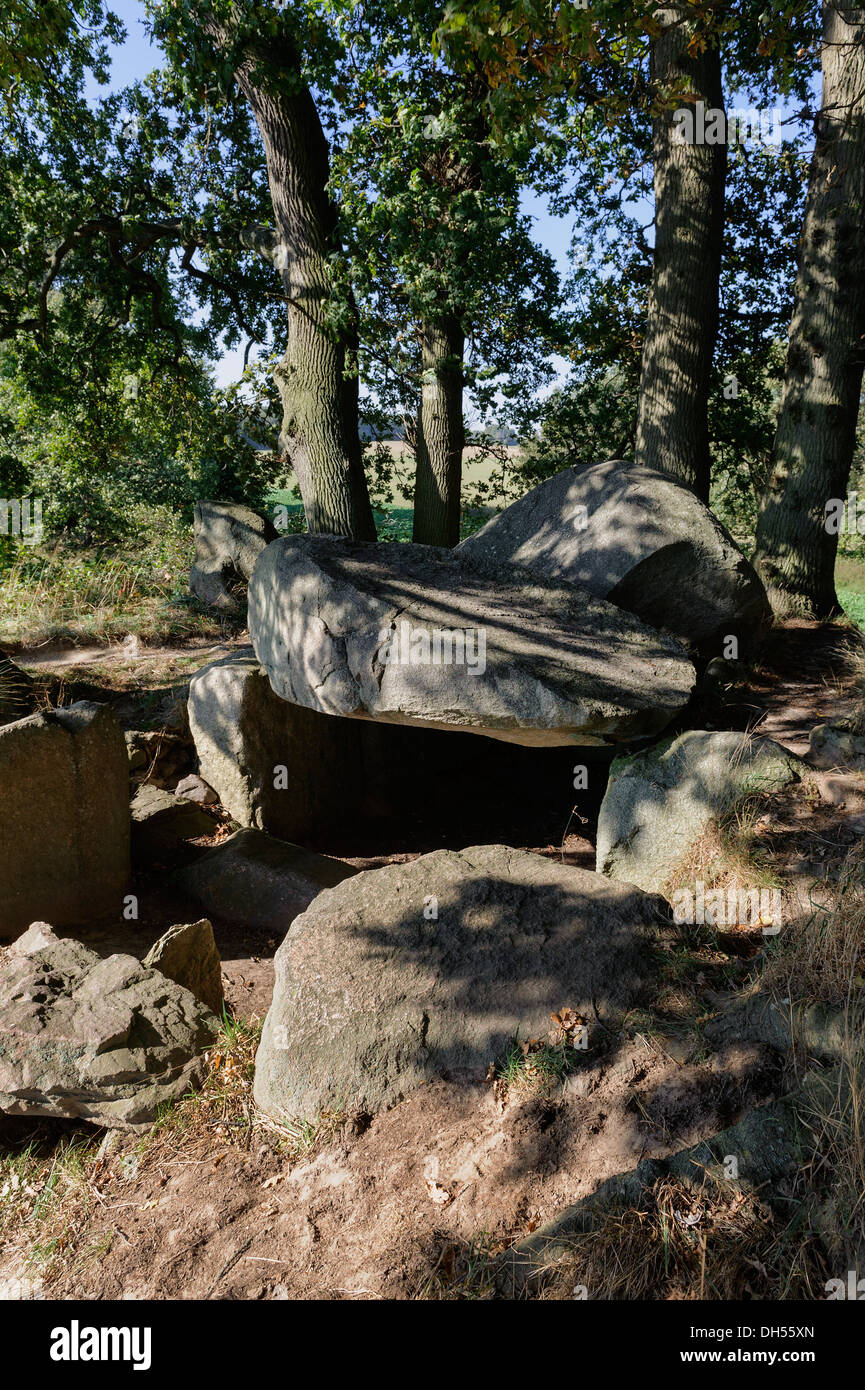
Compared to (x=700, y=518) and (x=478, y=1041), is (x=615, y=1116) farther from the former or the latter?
(x=700, y=518)

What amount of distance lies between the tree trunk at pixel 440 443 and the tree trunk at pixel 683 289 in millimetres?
2429

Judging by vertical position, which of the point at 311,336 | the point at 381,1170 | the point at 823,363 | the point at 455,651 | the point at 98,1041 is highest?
the point at 311,336

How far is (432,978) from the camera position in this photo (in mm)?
3494

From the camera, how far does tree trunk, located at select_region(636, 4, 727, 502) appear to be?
25.3ft

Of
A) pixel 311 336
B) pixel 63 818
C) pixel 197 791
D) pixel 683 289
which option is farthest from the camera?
pixel 311 336

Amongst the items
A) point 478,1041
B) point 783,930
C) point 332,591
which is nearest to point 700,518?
point 332,591

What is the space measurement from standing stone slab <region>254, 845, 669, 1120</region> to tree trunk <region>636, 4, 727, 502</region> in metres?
5.24

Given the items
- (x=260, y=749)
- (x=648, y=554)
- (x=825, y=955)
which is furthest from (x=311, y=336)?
(x=825, y=955)

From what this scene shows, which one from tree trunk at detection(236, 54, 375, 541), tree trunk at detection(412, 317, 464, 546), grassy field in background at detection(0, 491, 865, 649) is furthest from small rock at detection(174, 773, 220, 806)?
tree trunk at detection(412, 317, 464, 546)

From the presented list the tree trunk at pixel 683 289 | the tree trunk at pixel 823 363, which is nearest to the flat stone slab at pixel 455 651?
the tree trunk at pixel 823 363

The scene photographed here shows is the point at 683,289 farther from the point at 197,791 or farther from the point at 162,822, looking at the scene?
the point at 162,822

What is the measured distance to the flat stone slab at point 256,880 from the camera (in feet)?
17.6

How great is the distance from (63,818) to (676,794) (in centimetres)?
353

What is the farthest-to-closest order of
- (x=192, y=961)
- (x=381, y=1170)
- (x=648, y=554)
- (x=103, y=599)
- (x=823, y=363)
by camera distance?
(x=103, y=599) → (x=823, y=363) → (x=648, y=554) → (x=192, y=961) → (x=381, y=1170)
